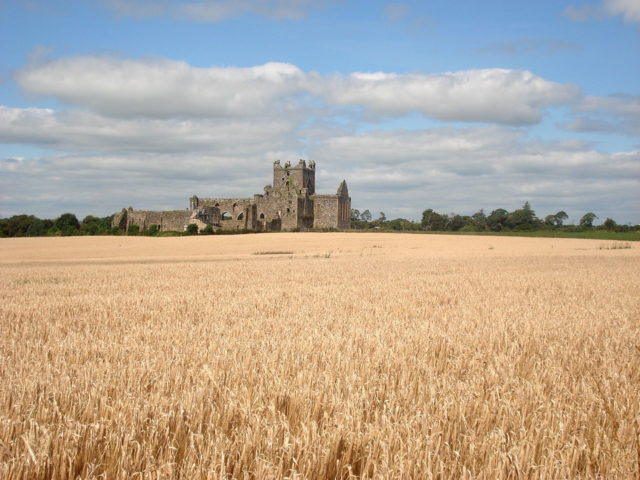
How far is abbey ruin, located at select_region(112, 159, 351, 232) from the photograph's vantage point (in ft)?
251

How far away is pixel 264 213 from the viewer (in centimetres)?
7856

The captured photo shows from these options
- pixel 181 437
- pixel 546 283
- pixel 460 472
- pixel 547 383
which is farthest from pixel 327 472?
pixel 546 283

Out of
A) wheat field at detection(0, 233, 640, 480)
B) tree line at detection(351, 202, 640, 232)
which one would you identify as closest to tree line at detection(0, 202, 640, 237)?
tree line at detection(351, 202, 640, 232)

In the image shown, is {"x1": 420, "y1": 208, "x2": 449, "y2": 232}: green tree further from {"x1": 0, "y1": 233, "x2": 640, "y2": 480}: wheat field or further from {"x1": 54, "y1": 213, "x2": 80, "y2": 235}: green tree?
{"x1": 0, "y1": 233, "x2": 640, "y2": 480}: wheat field

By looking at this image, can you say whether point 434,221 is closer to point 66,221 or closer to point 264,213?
point 264,213

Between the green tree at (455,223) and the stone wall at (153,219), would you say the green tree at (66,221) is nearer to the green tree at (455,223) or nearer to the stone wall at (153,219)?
the stone wall at (153,219)

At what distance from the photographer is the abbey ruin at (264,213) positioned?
76.4m

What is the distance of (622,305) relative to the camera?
33.7 feet

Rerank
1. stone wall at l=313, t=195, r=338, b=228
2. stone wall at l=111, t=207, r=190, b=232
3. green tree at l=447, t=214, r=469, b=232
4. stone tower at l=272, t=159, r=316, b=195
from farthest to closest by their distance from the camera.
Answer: green tree at l=447, t=214, r=469, b=232, stone tower at l=272, t=159, r=316, b=195, stone wall at l=313, t=195, r=338, b=228, stone wall at l=111, t=207, r=190, b=232

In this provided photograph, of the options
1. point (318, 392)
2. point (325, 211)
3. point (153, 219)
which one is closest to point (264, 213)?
point (325, 211)

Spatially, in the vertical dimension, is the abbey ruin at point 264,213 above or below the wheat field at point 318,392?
above

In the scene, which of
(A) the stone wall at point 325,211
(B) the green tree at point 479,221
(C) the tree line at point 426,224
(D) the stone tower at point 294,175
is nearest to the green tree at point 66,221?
(C) the tree line at point 426,224

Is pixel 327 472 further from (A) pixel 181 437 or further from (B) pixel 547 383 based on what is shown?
(B) pixel 547 383

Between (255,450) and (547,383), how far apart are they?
303 centimetres
